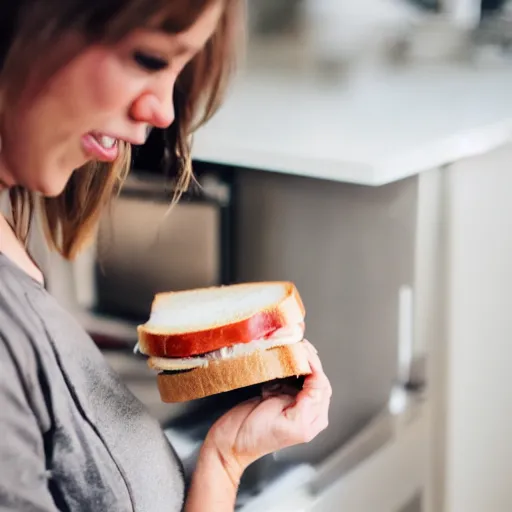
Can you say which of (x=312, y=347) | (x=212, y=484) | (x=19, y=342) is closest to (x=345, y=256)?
(x=312, y=347)

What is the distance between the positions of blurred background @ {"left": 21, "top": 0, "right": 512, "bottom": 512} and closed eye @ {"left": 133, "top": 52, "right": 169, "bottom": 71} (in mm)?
150

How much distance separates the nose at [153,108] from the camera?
0.54m

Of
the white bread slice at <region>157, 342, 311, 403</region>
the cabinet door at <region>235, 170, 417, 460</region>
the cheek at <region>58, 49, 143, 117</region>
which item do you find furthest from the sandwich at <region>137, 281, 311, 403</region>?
the cheek at <region>58, 49, 143, 117</region>

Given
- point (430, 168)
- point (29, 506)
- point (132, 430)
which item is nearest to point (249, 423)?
point (132, 430)

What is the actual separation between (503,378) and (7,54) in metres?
0.64

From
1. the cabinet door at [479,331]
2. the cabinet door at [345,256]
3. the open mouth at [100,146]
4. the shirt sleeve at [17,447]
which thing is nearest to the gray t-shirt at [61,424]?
the shirt sleeve at [17,447]

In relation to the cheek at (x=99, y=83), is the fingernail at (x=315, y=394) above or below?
below

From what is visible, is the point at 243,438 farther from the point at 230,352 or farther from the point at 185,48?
the point at 185,48

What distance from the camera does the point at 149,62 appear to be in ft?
1.70

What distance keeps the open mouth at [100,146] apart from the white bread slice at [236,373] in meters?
0.19

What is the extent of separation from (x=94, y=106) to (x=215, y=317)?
0.21 m

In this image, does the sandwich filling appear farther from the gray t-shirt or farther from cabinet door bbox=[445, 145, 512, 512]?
cabinet door bbox=[445, 145, 512, 512]

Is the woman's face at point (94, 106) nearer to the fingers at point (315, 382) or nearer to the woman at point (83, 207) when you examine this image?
the woman at point (83, 207)

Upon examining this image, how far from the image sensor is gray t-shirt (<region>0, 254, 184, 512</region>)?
0.46 meters
